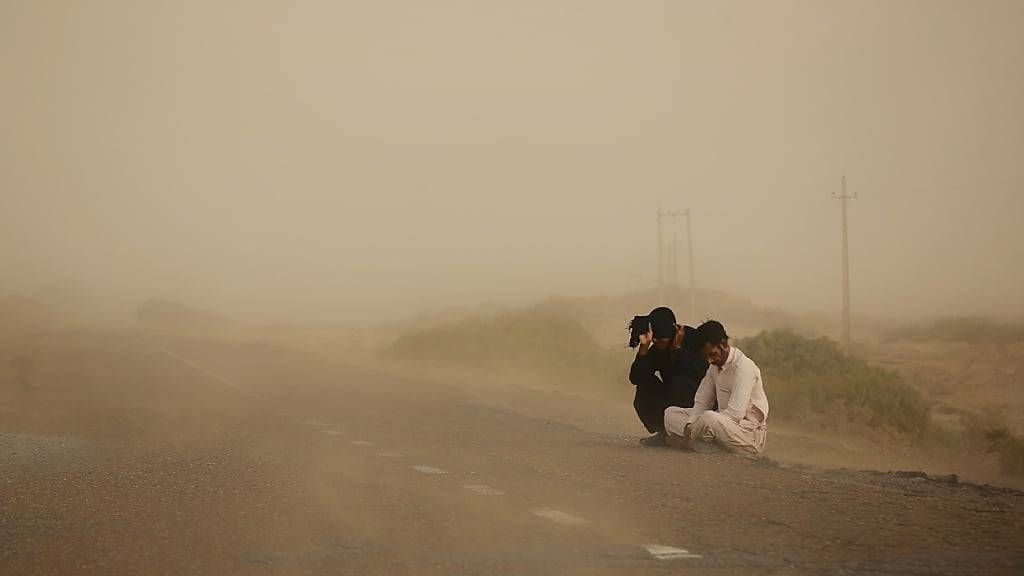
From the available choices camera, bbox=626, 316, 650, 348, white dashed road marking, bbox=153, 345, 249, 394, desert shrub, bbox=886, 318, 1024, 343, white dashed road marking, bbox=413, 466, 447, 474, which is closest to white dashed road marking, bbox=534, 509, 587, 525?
white dashed road marking, bbox=413, 466, 447, 474

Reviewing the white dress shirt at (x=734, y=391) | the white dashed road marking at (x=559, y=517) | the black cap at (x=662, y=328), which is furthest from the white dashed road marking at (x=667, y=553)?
the black cap at (x=662, y=328)

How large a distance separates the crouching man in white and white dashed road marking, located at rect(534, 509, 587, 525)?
441cm

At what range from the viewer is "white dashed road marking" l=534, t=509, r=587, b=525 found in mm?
9408

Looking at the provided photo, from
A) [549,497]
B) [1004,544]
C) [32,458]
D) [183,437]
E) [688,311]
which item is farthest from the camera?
[688,311]

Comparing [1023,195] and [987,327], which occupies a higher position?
[1023,195]

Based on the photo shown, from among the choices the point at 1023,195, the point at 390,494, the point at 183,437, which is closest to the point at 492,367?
the point at 183,437

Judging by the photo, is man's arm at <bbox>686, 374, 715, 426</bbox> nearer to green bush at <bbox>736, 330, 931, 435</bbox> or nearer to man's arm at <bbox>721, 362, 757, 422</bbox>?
man's arm at <bbox>721, 362, 757, 422</bbox>

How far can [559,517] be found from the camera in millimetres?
9633

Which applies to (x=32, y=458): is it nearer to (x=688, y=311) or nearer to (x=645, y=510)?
(x=645, y=510)

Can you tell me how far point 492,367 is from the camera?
125 feet

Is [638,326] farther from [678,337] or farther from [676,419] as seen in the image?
[676,419]

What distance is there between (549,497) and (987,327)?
49.6m

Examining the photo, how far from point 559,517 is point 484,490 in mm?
1662

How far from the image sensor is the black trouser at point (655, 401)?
1497 centimetres
